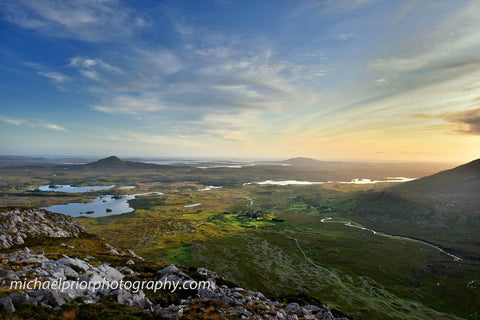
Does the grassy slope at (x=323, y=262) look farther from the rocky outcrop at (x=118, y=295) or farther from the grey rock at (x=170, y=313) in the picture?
the grey rock at (x=170, y=313)

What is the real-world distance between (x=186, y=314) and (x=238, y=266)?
87.0 meters

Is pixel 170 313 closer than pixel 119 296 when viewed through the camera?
Yes

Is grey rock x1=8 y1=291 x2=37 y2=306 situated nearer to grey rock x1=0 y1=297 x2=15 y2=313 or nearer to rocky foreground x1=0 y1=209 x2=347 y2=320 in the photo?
rocky foreground x1=0 y1=209 x2=347 y2=320

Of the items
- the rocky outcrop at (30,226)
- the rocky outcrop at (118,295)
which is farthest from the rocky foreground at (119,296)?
the rocky outcrop at (30,226)

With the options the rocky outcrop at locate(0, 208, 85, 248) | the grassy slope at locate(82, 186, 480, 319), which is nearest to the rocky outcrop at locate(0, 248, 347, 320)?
the rocky outcrop at locate(0, 208, 85, 248)

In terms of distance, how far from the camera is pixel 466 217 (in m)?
182

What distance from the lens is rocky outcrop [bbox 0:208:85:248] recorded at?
161ft

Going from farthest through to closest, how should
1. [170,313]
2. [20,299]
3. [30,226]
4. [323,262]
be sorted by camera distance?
[323,262] < [30,226] < [170,313] < [20,299]

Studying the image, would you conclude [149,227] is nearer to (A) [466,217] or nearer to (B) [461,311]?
(B) [461,311]

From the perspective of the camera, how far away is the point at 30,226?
56219mm

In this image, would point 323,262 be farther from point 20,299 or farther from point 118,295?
point 20,299

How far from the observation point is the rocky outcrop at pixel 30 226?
4897 centimetres

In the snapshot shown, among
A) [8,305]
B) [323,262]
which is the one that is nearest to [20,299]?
[8,305]

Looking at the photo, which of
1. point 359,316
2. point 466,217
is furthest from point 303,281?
point 466,217
